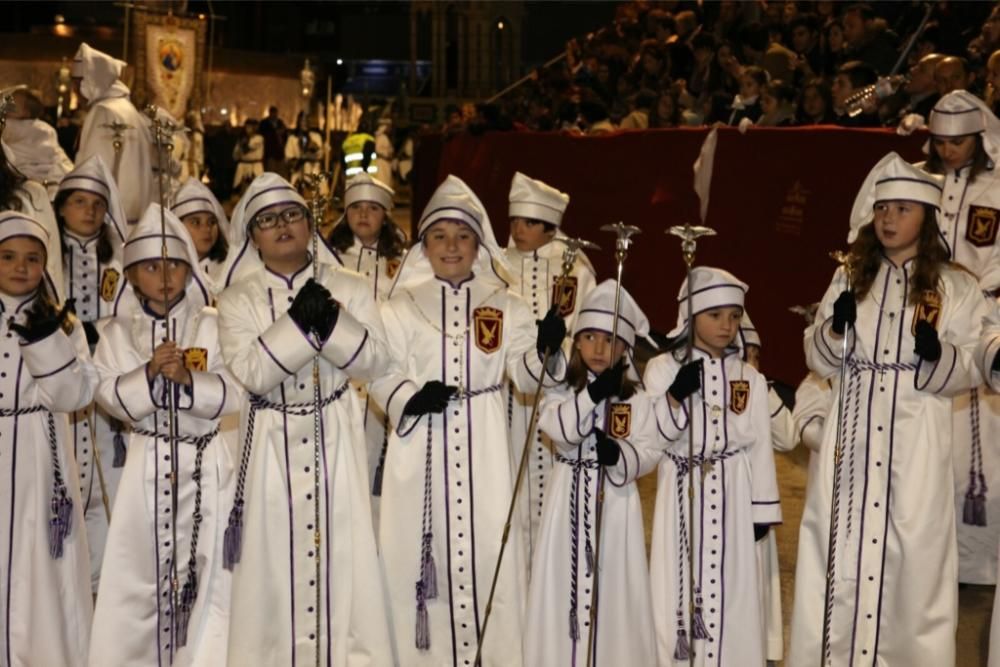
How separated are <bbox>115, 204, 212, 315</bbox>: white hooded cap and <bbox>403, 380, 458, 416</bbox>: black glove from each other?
106 cm

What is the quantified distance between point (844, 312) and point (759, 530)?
99 cm

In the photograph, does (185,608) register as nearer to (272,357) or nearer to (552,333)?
(272,357)

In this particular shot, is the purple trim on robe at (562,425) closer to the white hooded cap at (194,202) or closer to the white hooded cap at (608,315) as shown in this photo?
the white hooded cap at (608,315)

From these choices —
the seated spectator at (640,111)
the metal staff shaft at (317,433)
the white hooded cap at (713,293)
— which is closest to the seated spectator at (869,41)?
the seated spectator at (640,111)

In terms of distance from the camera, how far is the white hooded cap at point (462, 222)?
6.28 m

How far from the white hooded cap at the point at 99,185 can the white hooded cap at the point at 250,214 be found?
1.65 metres

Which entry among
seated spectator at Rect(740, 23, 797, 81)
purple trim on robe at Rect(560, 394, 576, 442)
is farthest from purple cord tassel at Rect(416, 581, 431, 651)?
seated spectator at Rect(740, 23, 797, 81)

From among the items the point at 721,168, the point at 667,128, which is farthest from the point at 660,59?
the point at 721,168

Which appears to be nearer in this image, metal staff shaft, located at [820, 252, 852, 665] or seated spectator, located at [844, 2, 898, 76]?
metal staff shaft, located at [820, 252, 852, 665]

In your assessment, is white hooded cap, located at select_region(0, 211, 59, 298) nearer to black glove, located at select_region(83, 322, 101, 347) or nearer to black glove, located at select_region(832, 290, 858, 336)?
black glove, located at select_region(83, 322, 101, 347)

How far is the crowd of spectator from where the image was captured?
10547mm

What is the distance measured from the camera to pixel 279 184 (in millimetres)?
5984

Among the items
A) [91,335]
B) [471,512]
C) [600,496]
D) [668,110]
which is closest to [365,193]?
[91,335]

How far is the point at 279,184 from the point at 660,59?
11088 mm
